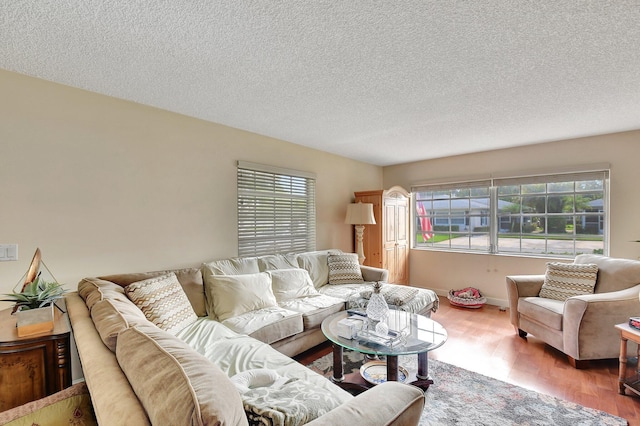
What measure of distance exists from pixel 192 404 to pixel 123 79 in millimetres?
2287

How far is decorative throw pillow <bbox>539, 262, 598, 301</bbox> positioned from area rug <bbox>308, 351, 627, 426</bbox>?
133 centimetres

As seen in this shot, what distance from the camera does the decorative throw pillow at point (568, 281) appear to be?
2.94m

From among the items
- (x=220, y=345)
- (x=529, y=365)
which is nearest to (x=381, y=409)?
(x=220, y=345)

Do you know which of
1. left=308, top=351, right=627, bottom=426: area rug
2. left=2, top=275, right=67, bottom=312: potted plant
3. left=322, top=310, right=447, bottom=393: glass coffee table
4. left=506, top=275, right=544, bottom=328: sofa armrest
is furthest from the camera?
left=506, top=275, right=544, bottom=328: sofa armrest

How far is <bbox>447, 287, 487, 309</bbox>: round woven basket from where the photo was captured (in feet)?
13.5

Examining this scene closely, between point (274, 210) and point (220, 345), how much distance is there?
1.99m

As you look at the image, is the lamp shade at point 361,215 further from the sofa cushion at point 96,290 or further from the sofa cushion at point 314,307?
the sofa cushion at point 96,290

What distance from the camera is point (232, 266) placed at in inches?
115

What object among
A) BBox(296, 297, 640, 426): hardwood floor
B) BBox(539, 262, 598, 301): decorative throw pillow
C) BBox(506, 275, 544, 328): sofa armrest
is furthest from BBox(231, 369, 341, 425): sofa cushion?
BBox(539, 262, 598, 301): decorative throw pillow

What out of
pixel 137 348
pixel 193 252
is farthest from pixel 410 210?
pixel 137 348

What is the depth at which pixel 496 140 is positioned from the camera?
3.78 meters

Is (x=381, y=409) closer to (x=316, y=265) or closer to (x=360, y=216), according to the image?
(x=316, y=265)

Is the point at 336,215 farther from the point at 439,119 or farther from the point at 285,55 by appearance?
the point at 285,55

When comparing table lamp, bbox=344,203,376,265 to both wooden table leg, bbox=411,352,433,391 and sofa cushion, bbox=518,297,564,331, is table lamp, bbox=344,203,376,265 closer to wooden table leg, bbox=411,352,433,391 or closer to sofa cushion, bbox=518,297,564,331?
sofa cushion, bbox=518,297,564,331
